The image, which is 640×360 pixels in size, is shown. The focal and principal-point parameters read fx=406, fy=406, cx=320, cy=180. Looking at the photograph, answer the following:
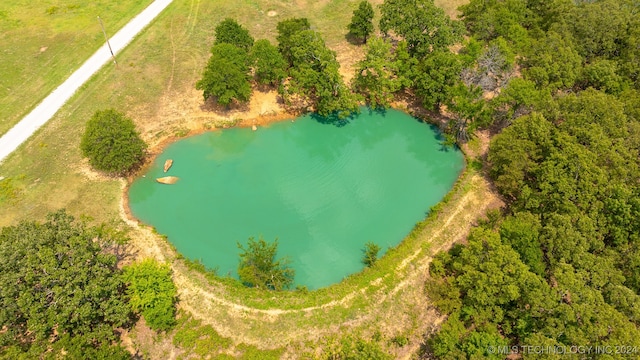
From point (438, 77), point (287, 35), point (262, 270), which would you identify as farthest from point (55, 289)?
point (438, 77)

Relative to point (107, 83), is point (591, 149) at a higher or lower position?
higher

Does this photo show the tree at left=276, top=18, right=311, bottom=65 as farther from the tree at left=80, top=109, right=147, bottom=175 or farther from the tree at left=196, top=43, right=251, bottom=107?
the tree at left=80, top=109, right=147, bottom=175

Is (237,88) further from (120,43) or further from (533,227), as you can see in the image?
(533,227)

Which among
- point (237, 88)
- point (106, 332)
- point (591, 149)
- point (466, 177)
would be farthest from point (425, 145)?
point (106, 332)

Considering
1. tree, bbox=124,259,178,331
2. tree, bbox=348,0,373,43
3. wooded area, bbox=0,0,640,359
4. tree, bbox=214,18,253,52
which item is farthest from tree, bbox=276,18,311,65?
tree, bbox=124,259,178,331

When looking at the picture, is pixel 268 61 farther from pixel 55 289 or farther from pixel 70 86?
pixel 55 289
